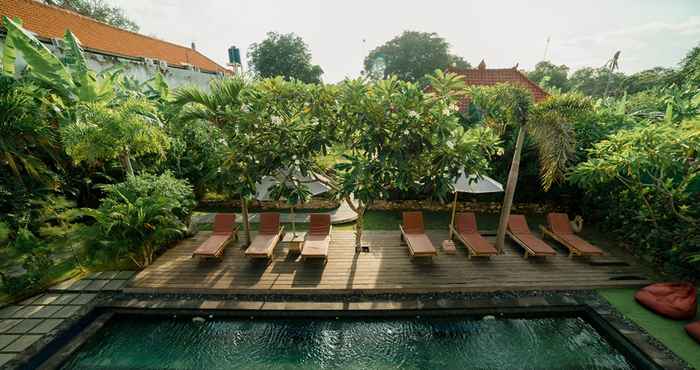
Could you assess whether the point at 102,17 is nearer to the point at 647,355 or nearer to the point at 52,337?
the point at 52,337

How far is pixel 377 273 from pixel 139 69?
20.1 m

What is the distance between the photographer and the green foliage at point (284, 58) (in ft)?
140

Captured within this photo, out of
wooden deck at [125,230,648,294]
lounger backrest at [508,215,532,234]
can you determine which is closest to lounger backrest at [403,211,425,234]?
wooden deck at [125,230,648,294]

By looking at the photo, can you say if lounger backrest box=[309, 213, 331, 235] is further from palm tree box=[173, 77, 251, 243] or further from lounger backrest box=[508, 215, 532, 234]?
lounger backrest box=[508, 215, 532, 234]

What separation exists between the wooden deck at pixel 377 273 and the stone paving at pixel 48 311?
892mm

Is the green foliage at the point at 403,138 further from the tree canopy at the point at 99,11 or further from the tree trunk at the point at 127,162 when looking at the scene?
the tree canopy at the point at 99,11

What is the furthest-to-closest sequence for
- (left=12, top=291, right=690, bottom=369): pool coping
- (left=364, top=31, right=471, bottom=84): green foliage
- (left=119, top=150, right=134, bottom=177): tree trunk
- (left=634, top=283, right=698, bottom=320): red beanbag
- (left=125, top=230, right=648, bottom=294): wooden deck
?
(left=364, top=31, right=471, bottom=84): green foliage < (left=119, top=150, right=134, bottom=177): tree trunk < (left=125, top=230, right=648, bottom=294): wooden deck < (left=12, top=291, right=690, bottom=369): pool coping < (left=634, top=283, right=698, bottom=320): red beanbag

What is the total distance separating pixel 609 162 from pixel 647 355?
4.59m

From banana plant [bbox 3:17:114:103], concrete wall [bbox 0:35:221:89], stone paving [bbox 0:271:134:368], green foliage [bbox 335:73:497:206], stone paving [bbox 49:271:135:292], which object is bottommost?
stone paving [bbox 0:271:134:368]

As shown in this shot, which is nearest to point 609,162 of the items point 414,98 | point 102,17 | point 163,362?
point 414,98

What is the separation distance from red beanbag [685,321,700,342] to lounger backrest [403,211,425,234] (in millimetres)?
6314

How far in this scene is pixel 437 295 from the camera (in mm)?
7184

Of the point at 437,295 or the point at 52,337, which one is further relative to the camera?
the point at 437,295

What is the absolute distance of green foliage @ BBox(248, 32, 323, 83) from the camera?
42.8 m
